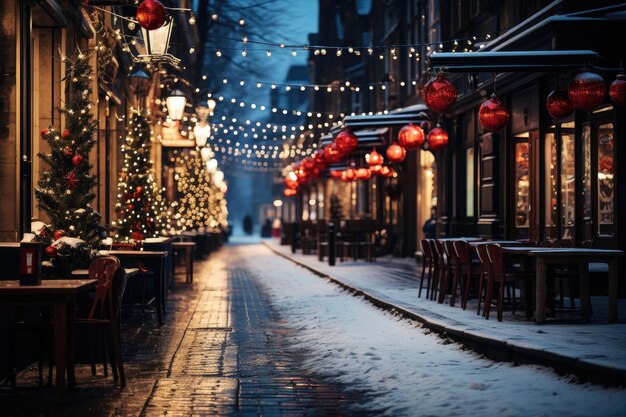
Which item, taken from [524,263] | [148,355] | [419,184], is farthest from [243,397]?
[419,184]

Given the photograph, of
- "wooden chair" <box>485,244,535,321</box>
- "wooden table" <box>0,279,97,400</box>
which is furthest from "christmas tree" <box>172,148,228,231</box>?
"wooden table" <box>0,279,97,400</box>

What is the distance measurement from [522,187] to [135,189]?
7386mm

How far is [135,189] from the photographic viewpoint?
2077cm

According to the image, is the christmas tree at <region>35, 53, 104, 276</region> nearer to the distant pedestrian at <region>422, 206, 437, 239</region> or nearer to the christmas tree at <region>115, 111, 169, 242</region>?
the christmas tree at <region>115, 111, 169, 242</region>

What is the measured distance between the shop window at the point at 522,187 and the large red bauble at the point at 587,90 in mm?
7328

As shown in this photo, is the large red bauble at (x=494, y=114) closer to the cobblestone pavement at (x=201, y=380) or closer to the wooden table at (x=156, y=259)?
the cobblestone pavement at (x=201, y=380)

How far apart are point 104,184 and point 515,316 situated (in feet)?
34.3

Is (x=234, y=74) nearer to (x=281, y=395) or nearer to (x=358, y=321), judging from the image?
(x=358, y=321)

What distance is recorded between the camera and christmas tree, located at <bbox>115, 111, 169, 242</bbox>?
2061 centimetres

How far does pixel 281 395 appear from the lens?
9.80 metres

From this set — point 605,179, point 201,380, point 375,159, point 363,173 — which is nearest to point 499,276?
point 605,179

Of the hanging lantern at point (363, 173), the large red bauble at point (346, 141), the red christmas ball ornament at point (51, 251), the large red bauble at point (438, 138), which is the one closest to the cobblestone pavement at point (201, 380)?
the red christmas ball ornament at point (51, 251)

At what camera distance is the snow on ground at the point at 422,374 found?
28.6 feet

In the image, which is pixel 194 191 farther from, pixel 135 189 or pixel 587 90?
pixel 587 90
